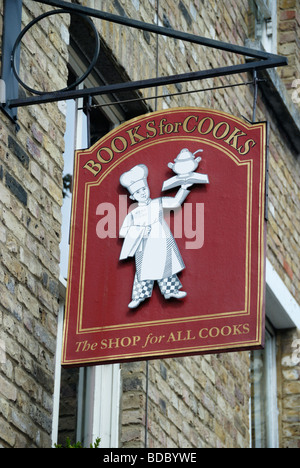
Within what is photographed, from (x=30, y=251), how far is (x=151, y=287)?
33.2 inches

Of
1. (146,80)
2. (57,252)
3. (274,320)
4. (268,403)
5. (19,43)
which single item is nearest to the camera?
(146,80)

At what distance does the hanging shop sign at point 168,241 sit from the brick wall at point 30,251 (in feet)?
1.12

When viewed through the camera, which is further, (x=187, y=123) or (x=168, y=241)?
(x=187, y=123)

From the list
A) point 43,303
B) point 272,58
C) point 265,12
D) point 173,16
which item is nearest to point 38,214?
point 43,303

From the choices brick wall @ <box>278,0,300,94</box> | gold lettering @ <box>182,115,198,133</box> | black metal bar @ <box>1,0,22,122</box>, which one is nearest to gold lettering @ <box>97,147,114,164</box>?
gold lettering @ <box>182,115,198,133</box>

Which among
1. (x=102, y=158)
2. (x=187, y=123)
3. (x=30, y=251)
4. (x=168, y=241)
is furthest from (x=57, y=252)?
(x=187, y=123)

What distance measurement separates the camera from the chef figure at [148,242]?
5637 millimetres

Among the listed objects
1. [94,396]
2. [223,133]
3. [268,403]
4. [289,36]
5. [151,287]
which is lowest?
[151,287]

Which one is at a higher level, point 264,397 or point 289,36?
point 289,36

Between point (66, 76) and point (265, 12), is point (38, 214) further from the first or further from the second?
point (265, 12)

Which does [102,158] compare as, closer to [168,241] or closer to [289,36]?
[168,241]

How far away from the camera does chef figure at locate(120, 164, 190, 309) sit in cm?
564

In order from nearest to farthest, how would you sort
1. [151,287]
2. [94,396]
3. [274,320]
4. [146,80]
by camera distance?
[151,287] < [146,80] < [94,396] < [274,320]

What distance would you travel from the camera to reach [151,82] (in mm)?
5988
